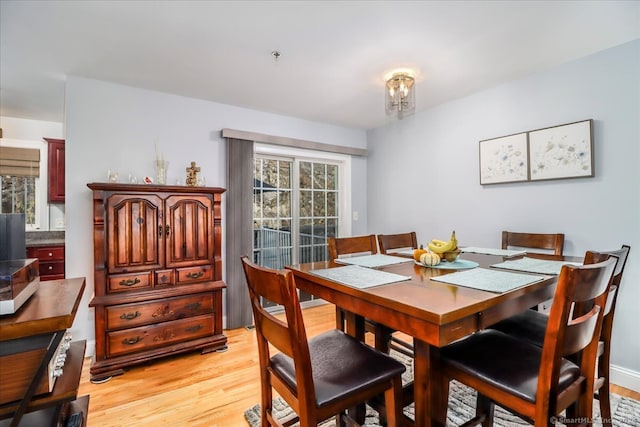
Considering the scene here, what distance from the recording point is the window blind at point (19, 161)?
3.41m

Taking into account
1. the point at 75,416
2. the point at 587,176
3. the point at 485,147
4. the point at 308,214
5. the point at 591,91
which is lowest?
the point at 75,416

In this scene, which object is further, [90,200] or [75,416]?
[90,200]

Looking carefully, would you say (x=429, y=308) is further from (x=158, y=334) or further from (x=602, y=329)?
(x=158, y=334)

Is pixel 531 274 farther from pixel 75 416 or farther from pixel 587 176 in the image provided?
pixel 75 416

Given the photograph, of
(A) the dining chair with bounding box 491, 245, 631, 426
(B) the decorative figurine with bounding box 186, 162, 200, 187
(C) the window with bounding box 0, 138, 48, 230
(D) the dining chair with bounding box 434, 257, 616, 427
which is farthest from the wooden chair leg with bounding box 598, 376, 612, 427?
(C) the window with bounding box 0, 138, 48, 230

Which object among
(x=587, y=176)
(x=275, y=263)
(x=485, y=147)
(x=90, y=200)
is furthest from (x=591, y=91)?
(x=90, y=200)

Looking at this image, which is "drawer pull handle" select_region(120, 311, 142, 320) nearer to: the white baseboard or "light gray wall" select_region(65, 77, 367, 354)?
"light gray wall" select_region(65, 77, 367, 354)

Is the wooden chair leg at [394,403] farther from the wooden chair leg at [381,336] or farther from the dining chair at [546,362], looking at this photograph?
the wooden chair leg at [381,336]

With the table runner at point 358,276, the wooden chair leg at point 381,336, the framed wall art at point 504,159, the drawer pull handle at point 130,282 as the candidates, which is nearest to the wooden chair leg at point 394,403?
the table runner at point 358,276

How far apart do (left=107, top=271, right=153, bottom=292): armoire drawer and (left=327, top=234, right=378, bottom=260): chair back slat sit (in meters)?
1.51

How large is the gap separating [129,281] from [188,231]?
572 mm

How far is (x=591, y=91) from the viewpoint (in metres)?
2.20

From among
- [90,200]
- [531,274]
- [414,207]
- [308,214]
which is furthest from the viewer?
[308,214]

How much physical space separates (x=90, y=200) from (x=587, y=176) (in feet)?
12.8
